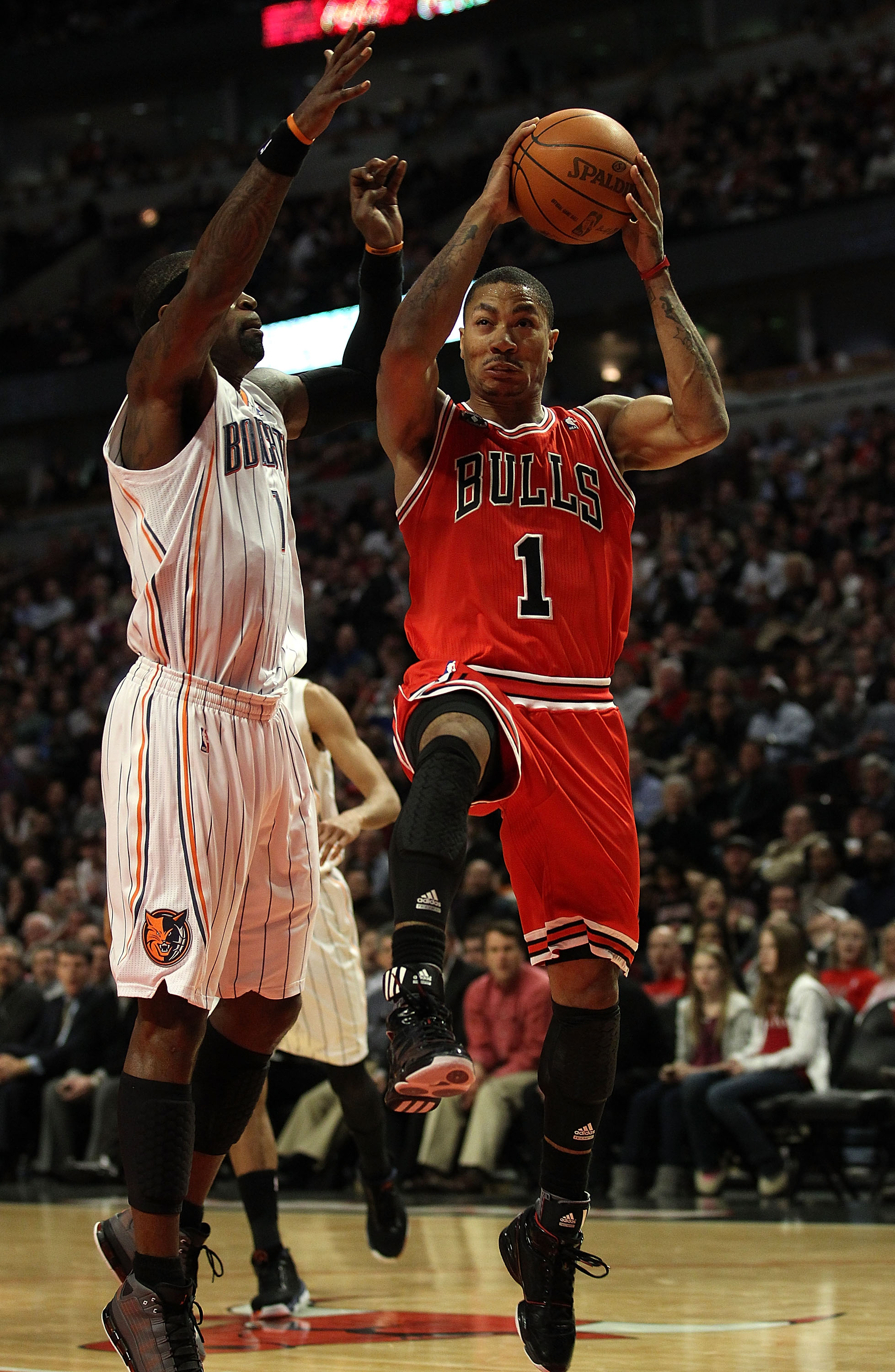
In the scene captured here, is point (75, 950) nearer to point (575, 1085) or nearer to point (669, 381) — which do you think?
point (575, 1085)

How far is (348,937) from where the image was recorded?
6633mm

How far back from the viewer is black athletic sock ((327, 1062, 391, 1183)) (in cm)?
648

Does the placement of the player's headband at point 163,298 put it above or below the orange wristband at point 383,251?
below

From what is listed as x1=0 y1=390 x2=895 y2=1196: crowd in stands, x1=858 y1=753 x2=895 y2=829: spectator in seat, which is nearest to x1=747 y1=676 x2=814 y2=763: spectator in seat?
x1=0 y1=390 x2=895 y2=1196: crowd in stands

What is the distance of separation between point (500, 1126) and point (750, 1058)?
154 cm

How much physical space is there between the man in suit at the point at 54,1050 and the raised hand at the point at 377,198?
8093 mm

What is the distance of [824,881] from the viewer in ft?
35.4

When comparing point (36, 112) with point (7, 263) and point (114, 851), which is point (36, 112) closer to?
point (7, 263)

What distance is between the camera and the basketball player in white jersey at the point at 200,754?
374cm

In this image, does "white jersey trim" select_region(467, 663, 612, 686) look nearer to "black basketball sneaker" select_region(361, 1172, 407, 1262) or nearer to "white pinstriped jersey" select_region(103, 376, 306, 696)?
"white pinstriped jersey" select_region(103, 376, 306, 696)

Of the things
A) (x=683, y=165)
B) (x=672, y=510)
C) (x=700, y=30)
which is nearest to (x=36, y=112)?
(x=700, y=30)

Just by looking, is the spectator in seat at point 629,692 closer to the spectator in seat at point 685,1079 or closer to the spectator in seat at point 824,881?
the spectator in seat at point 824,881

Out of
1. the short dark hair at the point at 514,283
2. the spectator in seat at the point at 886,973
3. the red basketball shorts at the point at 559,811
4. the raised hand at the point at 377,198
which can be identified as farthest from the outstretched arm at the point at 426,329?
the spectator in seat at the point at 886,973

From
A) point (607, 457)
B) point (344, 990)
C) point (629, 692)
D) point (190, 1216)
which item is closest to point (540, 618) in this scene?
point (607, 457)
